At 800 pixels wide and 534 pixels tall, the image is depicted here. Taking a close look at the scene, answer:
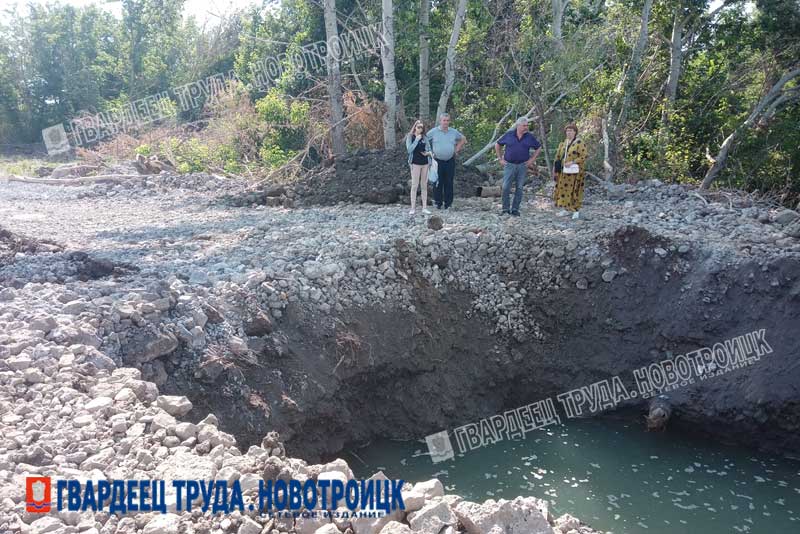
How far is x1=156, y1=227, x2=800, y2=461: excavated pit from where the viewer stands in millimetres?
5680

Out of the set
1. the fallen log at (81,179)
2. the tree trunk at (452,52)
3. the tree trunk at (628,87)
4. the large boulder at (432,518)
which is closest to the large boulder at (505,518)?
the large boulder at (432,518)

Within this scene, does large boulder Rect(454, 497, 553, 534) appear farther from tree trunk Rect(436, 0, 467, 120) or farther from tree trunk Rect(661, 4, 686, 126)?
tree trunk Rect(661, 4, 686, 126)

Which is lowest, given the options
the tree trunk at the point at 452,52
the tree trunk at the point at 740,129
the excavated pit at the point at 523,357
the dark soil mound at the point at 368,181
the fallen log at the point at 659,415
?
the fallen log at the point at 659,415

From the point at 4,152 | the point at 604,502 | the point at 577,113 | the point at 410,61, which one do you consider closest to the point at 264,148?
the point at 410,61

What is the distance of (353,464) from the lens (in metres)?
5.90

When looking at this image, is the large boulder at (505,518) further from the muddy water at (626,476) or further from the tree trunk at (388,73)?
the tree trunk at (388,73)

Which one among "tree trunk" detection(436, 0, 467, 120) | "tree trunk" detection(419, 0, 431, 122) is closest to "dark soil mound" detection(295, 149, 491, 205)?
"tree trunk" detection(436, 0, 467, 120)

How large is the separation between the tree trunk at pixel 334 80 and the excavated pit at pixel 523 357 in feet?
19.2

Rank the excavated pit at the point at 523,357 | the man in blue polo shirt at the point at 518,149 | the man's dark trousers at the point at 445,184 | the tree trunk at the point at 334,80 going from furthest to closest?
the tree trunk at the point at 334,80 < the man's dark trousers at the point at 445,184 < the man in blue polo shirt at the point at 518,149 < the excavated pit at the point at 523,357

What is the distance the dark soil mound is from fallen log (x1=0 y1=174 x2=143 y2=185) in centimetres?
446

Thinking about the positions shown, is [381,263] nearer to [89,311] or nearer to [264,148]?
[89,311]

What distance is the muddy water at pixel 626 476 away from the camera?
5.04 metres

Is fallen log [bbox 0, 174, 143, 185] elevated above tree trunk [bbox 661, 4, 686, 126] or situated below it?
below

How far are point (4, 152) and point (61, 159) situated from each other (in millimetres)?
3749
